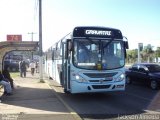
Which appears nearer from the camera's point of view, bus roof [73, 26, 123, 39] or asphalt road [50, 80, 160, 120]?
asphalt road [50, 80, 160, 120]

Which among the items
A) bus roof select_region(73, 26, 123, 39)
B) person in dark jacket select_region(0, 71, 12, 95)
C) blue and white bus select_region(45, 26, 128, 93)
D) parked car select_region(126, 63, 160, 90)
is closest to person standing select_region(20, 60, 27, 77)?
parked car select_region(126, 63, 160, 90)

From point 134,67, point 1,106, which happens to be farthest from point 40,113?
point 134,67

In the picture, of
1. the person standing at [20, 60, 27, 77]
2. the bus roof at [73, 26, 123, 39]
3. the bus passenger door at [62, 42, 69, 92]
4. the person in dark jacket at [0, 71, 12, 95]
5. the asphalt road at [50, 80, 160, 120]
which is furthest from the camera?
the person standing at [20, 60, 27, 77]

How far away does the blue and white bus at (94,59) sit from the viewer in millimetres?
14617

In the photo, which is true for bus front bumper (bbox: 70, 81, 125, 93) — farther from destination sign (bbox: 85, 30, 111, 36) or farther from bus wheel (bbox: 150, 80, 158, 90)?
bus wheel (bbox: 150, 80, 158, 90)

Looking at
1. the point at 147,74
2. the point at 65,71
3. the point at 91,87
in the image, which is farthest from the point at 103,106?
the point at 147,74

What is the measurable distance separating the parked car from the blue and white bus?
5.45 m

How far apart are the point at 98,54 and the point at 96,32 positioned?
1.03 meters

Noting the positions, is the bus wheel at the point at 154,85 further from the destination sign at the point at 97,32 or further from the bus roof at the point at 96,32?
the destination sign at the point at 97,32

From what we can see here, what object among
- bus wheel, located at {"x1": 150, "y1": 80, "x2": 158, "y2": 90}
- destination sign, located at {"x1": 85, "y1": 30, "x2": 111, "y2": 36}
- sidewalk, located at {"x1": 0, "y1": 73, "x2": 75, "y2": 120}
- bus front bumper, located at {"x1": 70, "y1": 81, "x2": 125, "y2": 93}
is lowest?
sidewalk, located at {"x1": 0, "y1": 73, "x2": 75, "y2": 120}

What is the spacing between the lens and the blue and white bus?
1462cm

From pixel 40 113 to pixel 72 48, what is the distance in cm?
384

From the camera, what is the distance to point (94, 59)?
14812mm

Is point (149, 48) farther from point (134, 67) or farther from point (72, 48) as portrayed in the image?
point (72, 48)
